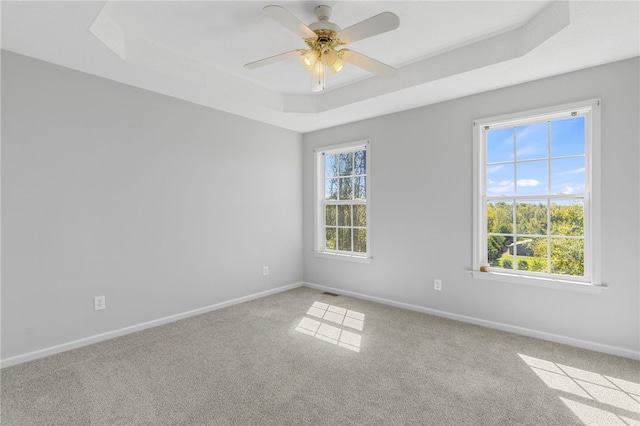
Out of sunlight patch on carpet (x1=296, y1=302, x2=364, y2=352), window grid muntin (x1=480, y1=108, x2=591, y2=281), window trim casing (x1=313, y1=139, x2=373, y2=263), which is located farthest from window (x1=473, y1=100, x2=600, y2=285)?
sunlight patch on carpet (x1=296, y1=302, x2=364, y2=352)

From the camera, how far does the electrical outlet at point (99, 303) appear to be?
2.88 metres

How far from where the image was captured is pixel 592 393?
209 cm

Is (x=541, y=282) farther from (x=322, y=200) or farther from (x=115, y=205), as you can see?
(x=115, y=205)

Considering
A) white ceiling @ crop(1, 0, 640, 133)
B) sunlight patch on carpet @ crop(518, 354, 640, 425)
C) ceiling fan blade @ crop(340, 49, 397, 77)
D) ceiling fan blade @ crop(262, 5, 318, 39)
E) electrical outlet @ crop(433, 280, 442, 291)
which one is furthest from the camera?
electrical outlet @ crop(433, 280, 442, 291)

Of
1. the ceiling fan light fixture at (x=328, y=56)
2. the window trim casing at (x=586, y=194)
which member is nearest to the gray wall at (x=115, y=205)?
the ceiling fan light fixture at (x=328, y=56)

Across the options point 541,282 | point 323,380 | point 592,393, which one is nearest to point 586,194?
point 541,282

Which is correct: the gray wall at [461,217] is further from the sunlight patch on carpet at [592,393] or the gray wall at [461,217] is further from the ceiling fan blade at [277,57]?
the ceiling fan blade at [277,57]

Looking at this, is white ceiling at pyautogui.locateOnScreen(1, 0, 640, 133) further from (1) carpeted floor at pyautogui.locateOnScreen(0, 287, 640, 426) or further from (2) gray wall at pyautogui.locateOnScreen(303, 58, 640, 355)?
(1) carpeted floor at pyautogui.locateOnScreen(0, 287, 640, 426)

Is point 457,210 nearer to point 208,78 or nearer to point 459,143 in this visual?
point 459,143

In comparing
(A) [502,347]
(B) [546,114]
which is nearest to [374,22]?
(B) [546,114]

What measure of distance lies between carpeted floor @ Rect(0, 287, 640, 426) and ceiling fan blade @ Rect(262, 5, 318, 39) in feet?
7.60

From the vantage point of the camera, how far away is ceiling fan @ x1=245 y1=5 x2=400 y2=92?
5.96 feet

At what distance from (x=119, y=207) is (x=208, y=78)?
154 centimetres

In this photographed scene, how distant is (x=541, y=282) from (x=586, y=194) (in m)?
0.87
